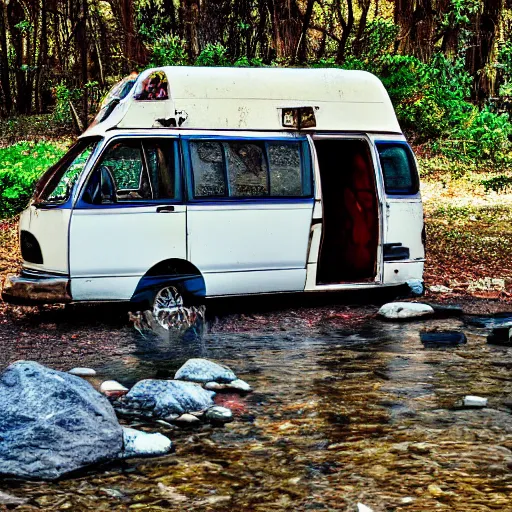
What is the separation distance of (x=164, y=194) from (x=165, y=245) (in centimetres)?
56

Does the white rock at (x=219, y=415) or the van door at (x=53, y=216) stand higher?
the van door at (x=53, y=216)

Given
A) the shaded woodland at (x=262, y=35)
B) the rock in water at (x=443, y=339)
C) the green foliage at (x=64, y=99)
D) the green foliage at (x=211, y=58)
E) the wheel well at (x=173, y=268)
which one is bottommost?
the rock in water at (x=443, y=339)

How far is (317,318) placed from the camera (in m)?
11.0

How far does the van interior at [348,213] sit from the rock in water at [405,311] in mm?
683

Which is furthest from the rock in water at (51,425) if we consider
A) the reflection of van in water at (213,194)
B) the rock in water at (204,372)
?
the reflection of van in water at (213,194)

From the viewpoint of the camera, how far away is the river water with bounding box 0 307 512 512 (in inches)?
211

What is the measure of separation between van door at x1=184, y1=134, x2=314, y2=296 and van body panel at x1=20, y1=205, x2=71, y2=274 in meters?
1.34

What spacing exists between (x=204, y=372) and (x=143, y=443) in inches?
70.8

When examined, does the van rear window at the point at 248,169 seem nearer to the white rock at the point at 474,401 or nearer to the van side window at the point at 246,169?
the van side window at the point at 246,169

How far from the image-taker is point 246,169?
Result: 10.6 m

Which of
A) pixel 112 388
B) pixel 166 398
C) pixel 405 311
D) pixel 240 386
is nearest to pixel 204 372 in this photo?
pixel 240 386

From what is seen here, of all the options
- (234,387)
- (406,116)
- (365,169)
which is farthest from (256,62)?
(234,387)

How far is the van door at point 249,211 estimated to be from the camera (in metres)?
10.4

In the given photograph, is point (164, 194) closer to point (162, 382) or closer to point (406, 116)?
point (162, 382)
